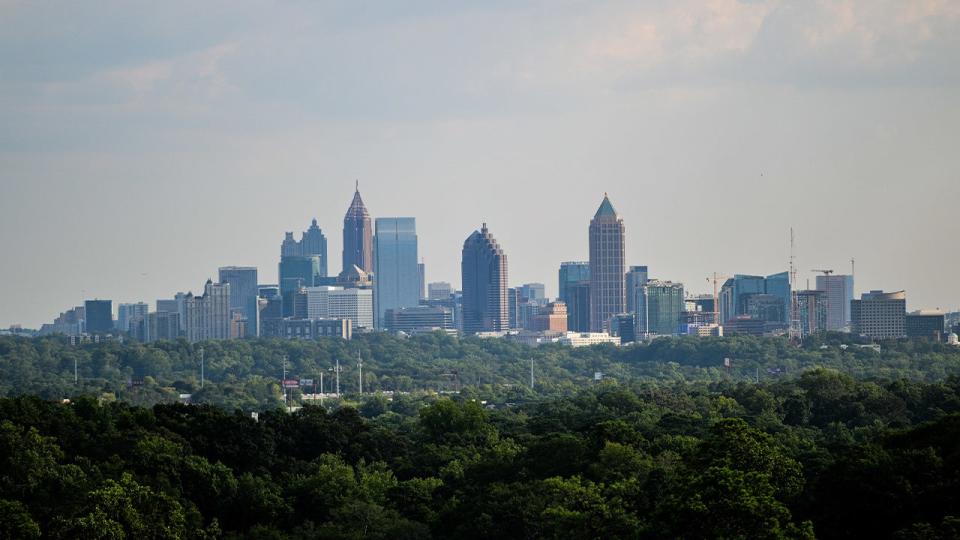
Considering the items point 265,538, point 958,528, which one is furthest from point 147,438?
point 958,528

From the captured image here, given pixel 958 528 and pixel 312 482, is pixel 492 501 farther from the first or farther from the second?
pixel 958 528

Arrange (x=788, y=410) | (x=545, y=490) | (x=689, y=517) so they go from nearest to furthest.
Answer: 1. (x=689, y=517)
2. (x=545, y=490)
3. (x=788, y=410)

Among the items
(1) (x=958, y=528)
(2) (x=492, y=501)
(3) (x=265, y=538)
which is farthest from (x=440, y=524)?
(1) (x=958, y=528)

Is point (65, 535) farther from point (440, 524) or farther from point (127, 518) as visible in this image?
point (440, 524)

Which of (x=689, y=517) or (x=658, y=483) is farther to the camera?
(x=658, y=483)

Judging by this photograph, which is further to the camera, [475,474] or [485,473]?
[475,474]

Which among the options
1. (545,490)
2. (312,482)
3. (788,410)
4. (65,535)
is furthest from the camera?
(788,410)
